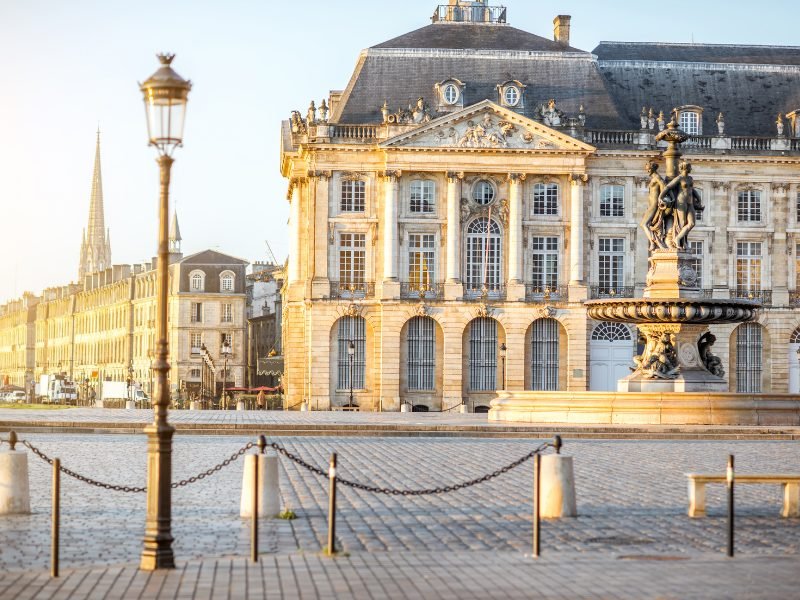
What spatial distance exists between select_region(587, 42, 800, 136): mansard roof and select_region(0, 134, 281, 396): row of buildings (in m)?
29.2

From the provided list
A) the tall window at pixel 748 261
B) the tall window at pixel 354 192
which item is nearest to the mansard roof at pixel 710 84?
the tall window at pixel 748 261

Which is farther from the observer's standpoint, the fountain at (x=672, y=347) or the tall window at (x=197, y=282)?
the tall window at (x=197, y=282)

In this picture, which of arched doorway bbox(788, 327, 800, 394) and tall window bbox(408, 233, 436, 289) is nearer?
tall window bbox(408, 233, 436, 289)

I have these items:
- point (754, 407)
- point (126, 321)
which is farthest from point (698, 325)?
point (126, 321)

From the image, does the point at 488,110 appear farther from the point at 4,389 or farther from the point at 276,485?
the point at 4,389

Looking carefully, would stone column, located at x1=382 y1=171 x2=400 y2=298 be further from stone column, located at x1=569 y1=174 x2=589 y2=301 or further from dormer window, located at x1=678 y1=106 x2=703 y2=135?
dormer window, located at x1=678 y1=106 x2=703 y2=135

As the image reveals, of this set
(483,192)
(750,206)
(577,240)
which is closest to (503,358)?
(577,240)

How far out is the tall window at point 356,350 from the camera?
6975 centimetres

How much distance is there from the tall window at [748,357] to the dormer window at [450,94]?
53.9 feet

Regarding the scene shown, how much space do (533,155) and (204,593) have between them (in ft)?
194

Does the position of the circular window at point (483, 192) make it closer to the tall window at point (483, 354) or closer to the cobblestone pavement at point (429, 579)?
the tall window at point (483, 354)

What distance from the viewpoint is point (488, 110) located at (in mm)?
69438

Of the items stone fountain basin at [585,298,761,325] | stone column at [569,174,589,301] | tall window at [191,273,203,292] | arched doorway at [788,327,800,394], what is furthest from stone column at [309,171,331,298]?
tall window at [191,273,203,292]

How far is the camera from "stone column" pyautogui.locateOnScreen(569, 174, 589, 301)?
232 feet
